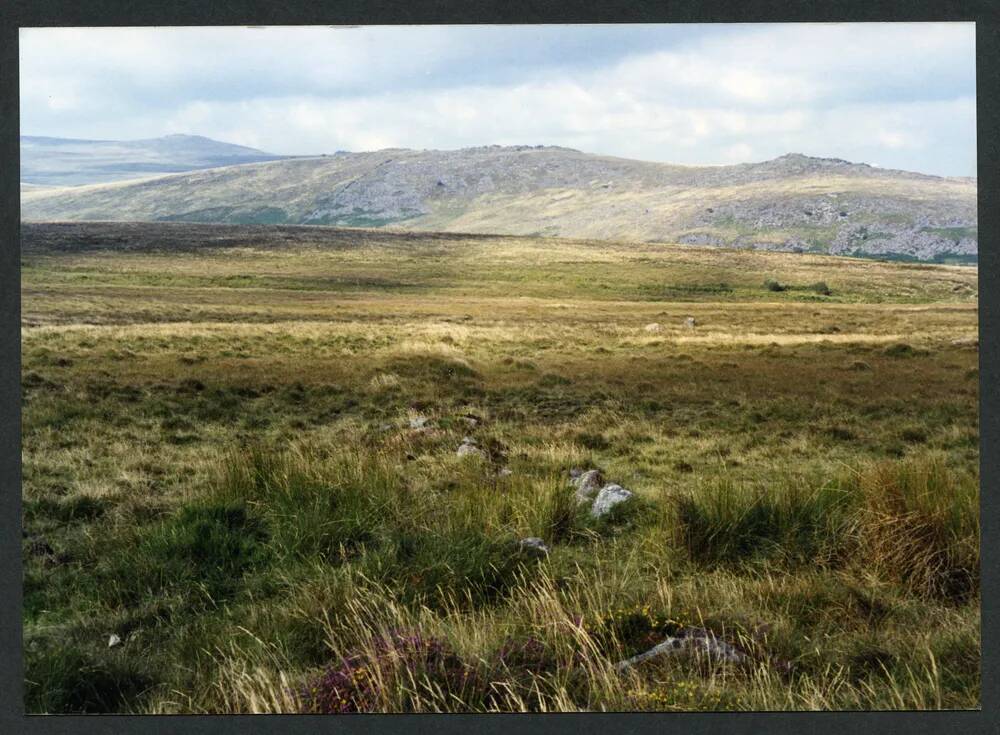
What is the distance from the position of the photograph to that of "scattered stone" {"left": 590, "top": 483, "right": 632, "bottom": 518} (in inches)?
1.9

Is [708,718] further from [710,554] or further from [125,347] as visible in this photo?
[125,347]

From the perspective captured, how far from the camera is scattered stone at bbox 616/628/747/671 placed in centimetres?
383

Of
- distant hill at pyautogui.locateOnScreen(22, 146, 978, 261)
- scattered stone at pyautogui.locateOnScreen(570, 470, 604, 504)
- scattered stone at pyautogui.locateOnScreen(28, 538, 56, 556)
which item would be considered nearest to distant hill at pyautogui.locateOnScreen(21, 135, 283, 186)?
distant hill at pyautogui.locateOnScreen(22, 146, 978, 261)

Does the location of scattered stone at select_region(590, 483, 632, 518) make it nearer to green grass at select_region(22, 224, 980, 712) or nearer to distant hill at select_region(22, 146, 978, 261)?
green grass at select_region(22, 224, 980, 712)

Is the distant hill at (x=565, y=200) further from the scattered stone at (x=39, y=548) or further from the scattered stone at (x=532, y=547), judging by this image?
the scattered stone at (x=39, y=548)

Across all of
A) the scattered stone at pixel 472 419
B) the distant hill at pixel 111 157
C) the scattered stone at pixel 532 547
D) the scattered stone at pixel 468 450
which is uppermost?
the distant hill at pixel 111 157

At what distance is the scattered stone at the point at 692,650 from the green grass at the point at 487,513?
0.07 metres

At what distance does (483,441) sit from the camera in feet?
26.8

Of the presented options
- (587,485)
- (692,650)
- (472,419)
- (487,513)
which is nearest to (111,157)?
(472,419)

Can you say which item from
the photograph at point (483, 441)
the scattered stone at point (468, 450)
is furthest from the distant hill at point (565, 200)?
the scattered stone at point (468, 450)

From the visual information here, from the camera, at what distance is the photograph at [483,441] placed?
4020 mm

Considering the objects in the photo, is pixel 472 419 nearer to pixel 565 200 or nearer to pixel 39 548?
pixel 39 548

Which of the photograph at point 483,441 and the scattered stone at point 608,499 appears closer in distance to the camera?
the photograph at point 483,441

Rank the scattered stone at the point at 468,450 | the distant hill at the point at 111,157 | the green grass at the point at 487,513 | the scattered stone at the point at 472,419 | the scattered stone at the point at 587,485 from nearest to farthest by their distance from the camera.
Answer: the green grass at the point at 487,513
the scattered stone at the point at 587,485
the scattered stone at the point at 468,450
the distant hill at the point at 111,157
the scattered stone at the point at 472,419
